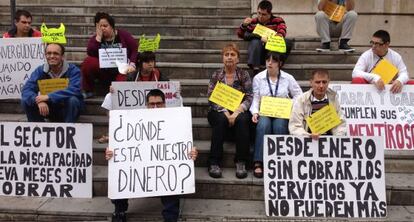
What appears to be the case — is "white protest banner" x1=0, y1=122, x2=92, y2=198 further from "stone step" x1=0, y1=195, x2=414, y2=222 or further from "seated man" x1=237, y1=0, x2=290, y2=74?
"seated man" x1=237, y1=0, x2=290, y2=74

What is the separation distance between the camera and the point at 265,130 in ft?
14.4

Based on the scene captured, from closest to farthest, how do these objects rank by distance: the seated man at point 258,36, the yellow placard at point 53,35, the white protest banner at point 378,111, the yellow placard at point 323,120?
the yellow placard at point 323,120, the white protest banner at point 378,111, the yellow placard at point 53,35, the seated man at point 258,36

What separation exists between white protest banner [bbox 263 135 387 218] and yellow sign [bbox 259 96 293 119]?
50 cm

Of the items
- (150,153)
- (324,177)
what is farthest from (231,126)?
(324,177)

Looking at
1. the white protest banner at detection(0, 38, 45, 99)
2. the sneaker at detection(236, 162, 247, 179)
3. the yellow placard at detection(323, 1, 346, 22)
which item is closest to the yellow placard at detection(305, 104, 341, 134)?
the sneaker at detection(236, 162, 247, 179)

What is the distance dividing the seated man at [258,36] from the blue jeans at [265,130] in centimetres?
162

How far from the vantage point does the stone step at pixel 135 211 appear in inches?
157

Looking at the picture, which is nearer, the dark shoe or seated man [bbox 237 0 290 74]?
the dark shoe

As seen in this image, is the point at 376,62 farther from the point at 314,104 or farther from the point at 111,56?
the point at 111,56

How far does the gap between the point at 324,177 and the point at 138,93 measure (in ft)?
7.08

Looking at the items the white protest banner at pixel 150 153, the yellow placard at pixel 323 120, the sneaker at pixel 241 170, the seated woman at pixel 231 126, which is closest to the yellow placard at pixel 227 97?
the seated woman at pixel 231 126

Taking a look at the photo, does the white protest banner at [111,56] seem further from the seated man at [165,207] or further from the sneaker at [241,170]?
the sneaker at [241,170]

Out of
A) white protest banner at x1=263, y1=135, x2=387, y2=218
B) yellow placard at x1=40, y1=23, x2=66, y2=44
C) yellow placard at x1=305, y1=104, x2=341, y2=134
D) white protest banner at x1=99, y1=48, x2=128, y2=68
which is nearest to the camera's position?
white protest banner at x1=263, y1=135, x2=387, y2=218

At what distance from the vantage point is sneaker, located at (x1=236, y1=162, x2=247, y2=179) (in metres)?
4.38
